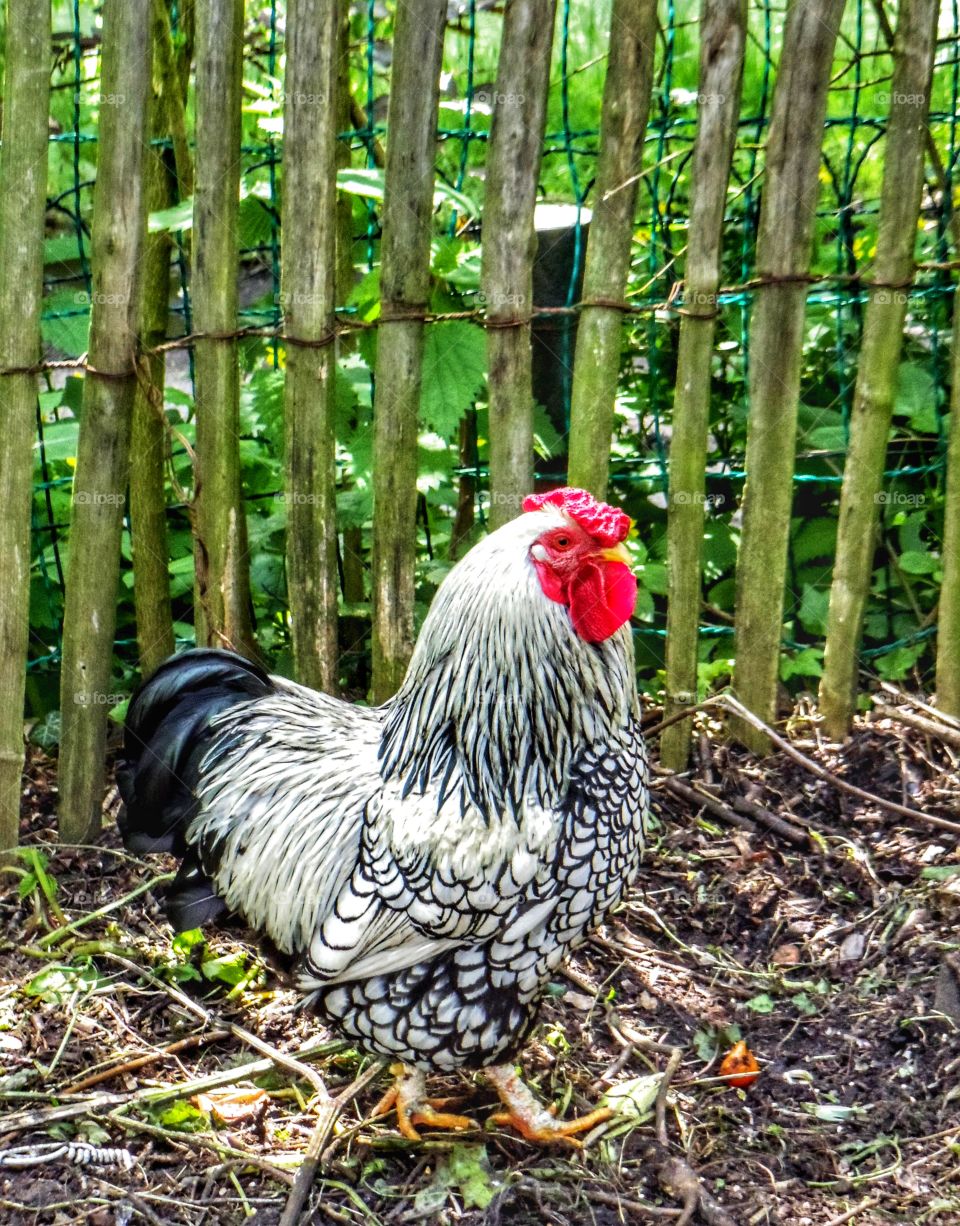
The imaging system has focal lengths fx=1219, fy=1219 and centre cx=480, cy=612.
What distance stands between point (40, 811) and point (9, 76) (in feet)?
7.62

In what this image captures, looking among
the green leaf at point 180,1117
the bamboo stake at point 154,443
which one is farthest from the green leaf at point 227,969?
the bamboo stake at point 154,443

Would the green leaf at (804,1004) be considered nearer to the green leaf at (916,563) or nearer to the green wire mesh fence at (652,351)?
the green wire mesh fence at (652,351)

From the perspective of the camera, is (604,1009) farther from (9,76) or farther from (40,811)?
(9,76)

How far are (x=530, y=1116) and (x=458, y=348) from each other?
7.20ft

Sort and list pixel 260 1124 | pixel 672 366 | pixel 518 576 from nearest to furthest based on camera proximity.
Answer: pixel 518 576 < pixel 260 1124 < pixel 672 366

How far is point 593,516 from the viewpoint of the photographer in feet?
8.95

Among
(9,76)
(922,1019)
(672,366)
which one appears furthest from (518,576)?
(672,366)

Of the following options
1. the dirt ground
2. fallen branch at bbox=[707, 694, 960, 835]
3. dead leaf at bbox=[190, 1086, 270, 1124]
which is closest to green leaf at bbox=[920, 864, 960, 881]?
the dirt ground

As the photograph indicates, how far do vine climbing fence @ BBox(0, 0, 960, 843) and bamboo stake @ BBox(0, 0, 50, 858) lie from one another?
2 centimetres

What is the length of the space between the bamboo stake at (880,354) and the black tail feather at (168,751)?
212cm

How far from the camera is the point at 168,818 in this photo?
3268 millimetres

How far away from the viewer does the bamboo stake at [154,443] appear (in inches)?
157

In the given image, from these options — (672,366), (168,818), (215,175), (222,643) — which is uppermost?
(215,175)

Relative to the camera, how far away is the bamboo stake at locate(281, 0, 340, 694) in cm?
338
